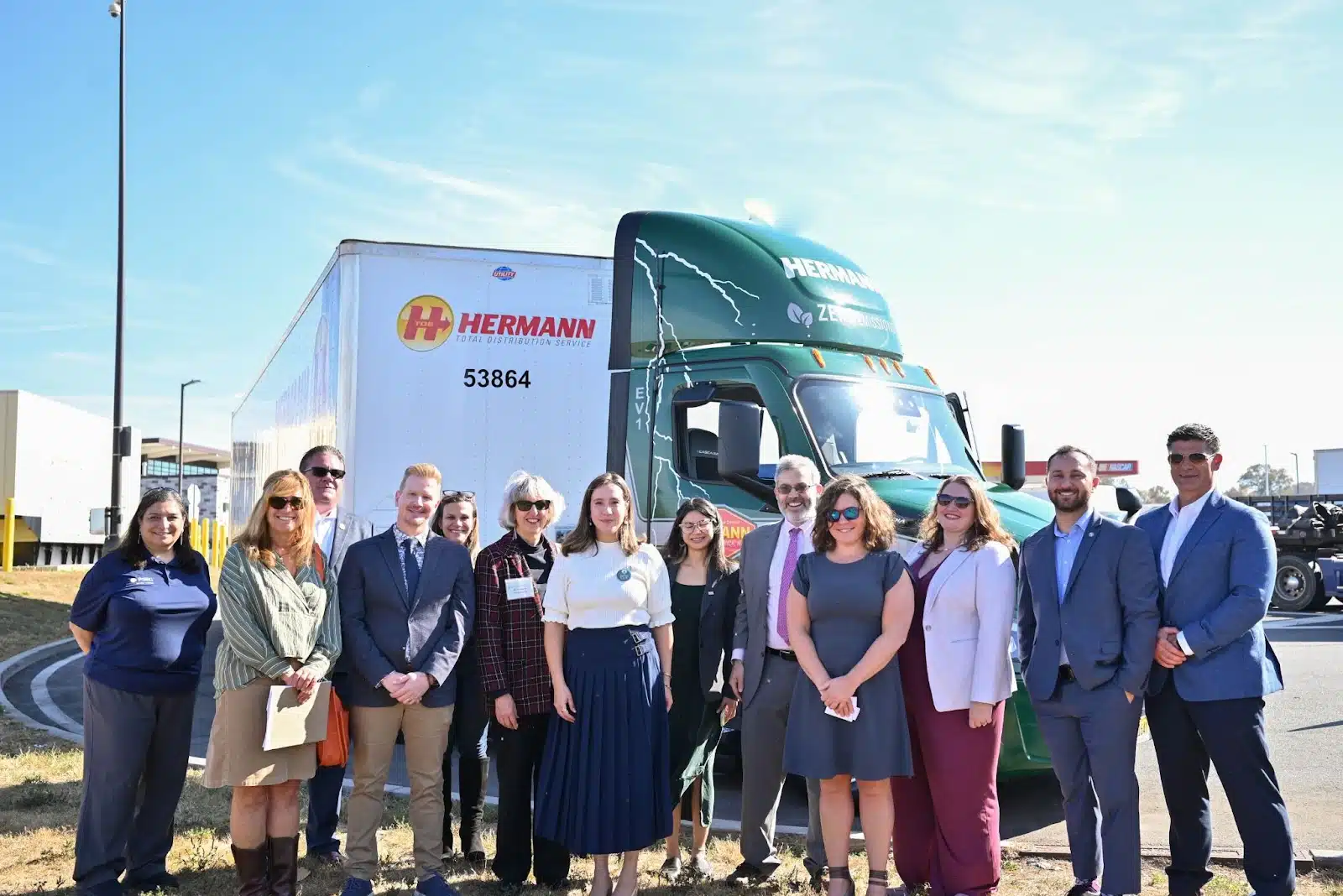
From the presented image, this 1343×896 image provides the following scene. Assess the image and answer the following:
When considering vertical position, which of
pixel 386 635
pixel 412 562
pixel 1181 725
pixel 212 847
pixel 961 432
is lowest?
pixel 212 847

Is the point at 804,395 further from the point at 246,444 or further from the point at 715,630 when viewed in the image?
the point at 246,444

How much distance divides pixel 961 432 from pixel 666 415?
2094 millimetres

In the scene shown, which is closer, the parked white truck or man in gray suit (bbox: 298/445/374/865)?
man in gray suit (bbox: 298/445/374/865)

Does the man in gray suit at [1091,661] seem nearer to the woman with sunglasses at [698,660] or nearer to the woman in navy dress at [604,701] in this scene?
the woman with sunglasses at [698,660]

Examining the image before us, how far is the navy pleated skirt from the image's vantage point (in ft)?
15.4

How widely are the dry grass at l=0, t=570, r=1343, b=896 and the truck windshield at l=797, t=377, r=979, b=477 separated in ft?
7.28

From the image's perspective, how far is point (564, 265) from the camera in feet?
25.5

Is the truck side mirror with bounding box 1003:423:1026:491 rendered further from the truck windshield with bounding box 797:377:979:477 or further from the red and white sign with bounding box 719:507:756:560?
the red and white sign with bounding box 719:507:756:560

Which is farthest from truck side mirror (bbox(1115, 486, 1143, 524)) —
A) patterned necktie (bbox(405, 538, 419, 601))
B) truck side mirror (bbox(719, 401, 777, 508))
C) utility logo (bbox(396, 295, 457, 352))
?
patterned necktie (bbox(405, 538, 419, 601))

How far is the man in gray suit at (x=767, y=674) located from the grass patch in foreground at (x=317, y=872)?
184 mm

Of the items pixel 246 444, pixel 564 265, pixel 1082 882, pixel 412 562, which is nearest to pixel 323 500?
pixel 412 562

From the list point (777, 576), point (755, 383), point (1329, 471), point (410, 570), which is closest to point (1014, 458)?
point (755, 383)

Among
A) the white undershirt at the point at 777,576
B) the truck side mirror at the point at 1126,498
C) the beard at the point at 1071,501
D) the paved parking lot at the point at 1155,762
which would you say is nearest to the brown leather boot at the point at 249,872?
the white undershirt at the point at 777,576

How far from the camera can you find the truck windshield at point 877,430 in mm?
6664
